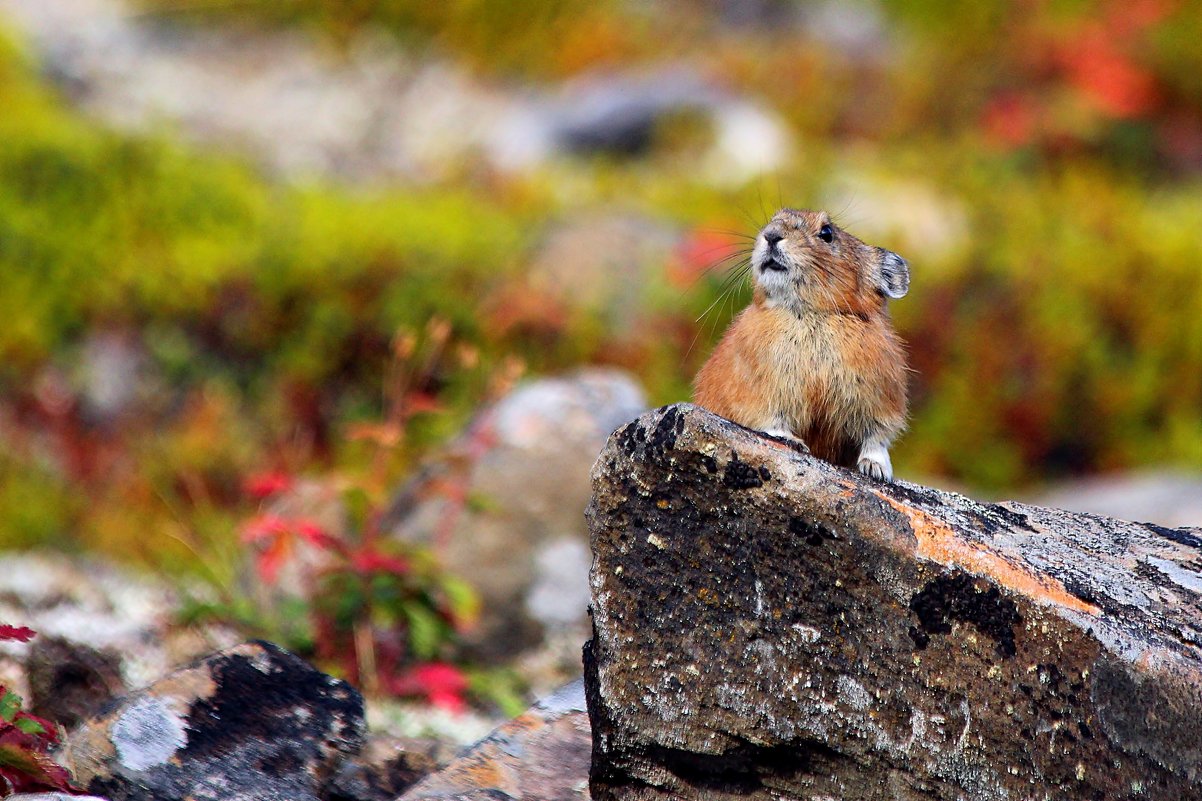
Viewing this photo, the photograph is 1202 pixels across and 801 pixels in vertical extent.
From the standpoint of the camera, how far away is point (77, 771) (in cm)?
425

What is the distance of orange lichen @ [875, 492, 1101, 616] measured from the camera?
3.88m

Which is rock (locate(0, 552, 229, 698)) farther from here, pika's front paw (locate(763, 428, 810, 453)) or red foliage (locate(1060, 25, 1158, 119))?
red foliage (locate(1060, 25, 1158, 119))

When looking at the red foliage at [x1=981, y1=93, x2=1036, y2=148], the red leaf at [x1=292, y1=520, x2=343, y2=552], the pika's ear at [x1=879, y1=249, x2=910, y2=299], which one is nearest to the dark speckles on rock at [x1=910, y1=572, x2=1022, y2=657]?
the pika's ear at [x1=879, y1=249, x2=910, y2=299]

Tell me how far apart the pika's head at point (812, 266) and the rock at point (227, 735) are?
1923mm

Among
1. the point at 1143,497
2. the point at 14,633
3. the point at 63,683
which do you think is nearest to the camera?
the point at 14,633

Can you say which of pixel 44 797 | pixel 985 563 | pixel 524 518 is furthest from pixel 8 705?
pixel 524 518

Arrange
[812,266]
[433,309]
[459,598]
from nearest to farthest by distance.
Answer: [812,266] < [459,598] < [433,309]

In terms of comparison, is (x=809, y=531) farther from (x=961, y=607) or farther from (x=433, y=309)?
(x=433, y=309)

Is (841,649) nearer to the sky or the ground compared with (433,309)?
nearer to the ground

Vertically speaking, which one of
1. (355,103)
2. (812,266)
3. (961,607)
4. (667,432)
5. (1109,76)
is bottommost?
(961,607)

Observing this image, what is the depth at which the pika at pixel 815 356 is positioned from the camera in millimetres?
4664

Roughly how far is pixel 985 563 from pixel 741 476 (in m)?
0.70

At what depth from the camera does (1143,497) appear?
9891 millimetres

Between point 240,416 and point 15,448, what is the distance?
1.62 m
